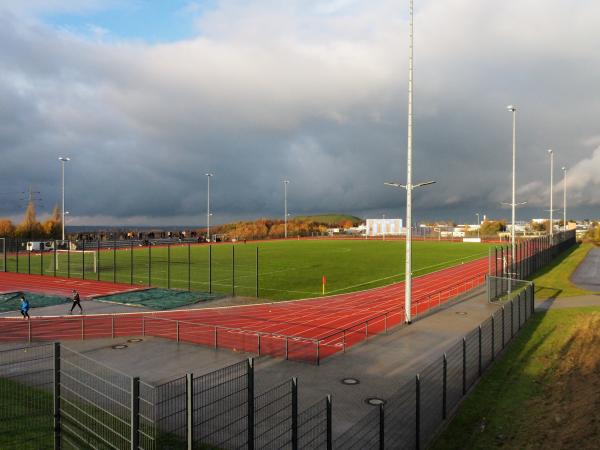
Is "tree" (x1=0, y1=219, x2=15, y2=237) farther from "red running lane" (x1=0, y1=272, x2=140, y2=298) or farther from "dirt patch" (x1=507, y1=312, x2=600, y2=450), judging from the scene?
"dirt patch" (x1=507, y1=312, x2=600, y2=450)

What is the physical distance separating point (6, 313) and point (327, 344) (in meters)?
18.9

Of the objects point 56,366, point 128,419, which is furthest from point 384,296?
point 56,366

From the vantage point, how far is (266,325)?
75.3ft

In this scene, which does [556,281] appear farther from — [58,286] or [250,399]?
[58,286]

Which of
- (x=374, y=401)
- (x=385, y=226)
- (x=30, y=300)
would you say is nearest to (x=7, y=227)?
(x=30, y=300)

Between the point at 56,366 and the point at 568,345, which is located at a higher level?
the point at 56,366

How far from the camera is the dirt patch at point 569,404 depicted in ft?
31.4

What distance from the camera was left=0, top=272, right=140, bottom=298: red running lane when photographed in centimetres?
3409

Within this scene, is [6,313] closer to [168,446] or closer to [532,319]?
[168,446]

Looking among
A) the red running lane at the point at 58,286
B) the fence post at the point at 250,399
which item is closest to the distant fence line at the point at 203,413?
the fence post at the point at 250,399

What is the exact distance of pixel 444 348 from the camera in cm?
1830

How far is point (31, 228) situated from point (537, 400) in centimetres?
11433

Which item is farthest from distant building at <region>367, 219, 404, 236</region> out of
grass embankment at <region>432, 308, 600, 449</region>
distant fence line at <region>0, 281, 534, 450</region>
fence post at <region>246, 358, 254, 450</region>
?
fence post at <region>246, 358, 254, 450</region>

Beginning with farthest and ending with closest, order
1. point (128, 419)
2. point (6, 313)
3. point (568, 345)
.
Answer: point (6, 313) < point (568, 345) < point (128, 419)
